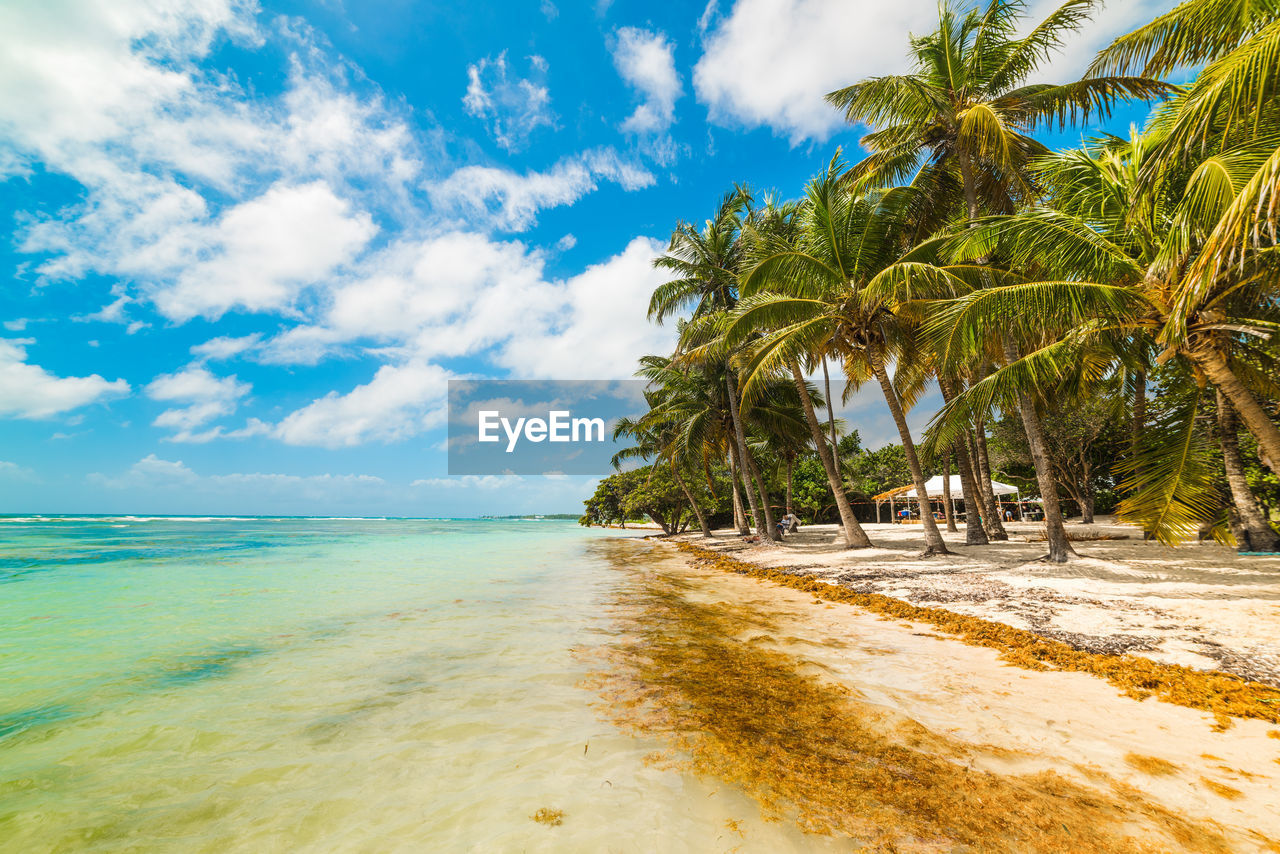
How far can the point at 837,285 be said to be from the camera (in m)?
11.1

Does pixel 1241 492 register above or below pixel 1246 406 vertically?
below

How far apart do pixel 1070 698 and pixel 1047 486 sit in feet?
22.4

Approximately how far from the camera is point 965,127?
9.20 m

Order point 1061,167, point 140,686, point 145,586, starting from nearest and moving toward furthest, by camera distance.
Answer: point 140,686, point 1061,167, point 145,586

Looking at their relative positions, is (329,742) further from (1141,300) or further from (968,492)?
(968,492)

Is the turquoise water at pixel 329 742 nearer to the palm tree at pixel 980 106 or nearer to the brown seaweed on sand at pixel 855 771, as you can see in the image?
the brown seaweed on sand at pixel 855 771

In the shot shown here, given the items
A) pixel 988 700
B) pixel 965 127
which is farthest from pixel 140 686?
pixel 965 127

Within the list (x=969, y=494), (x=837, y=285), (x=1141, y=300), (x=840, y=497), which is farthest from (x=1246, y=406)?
(x=840, y=497)

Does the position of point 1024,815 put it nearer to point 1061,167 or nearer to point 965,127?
point 1061,167

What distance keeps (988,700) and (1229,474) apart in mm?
8597

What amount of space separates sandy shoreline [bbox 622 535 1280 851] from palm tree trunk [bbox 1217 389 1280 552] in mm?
1857

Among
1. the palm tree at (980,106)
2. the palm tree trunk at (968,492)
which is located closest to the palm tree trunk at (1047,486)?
the palm tree at (980,106)

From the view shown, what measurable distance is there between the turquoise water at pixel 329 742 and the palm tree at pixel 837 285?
7.50m

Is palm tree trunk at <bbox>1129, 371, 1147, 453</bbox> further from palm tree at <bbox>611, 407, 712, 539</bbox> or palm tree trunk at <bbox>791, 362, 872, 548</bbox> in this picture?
palm tree at <bbox>611, 407, 712, 539</bbox>
